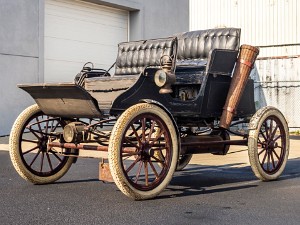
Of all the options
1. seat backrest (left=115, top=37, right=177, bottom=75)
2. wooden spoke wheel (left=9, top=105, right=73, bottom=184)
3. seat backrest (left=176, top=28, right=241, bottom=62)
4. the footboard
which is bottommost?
wooden spoke wheel (left=9, top=105, right=73, bottom=184)

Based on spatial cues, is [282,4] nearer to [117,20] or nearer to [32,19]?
[117,20]

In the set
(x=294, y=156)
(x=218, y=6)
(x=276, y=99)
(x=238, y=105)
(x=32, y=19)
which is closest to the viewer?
(x=238, y=105)

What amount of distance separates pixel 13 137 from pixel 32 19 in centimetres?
1053

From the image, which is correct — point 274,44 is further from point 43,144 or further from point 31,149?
point 31,149

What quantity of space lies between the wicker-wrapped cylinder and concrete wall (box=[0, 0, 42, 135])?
398 inches

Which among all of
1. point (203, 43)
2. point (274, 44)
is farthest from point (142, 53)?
point (274, 44)

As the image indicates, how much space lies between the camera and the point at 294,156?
9.88 m

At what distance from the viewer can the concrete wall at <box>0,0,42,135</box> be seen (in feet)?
49.4

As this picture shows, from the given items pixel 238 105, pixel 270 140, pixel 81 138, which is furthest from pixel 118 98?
pixel 270 140


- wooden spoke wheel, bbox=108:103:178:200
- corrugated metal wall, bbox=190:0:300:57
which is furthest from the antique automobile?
corrugated metal wall, bbox=190:0:300:57

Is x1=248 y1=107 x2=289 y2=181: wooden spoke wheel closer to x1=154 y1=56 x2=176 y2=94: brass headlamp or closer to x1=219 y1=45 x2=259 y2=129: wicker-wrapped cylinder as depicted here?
x1=219 y1=45 x2=259 y2=129: wicker-wrapped cylinder

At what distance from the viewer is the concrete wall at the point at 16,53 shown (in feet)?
49.4

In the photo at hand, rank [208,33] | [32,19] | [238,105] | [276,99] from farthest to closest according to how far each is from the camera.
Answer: [276,99] → [32,19] → [208,33] → [238,105]

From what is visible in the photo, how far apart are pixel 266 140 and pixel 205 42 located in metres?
1.58
